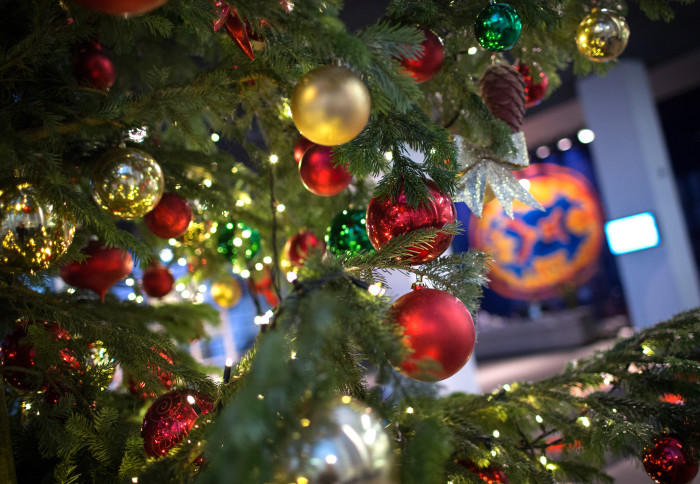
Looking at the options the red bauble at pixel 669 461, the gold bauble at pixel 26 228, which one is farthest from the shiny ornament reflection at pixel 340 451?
the red bauble at pixel 669 461

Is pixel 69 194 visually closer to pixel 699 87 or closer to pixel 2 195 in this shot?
Answer: pixel 2 195

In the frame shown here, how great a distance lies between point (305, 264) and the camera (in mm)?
593

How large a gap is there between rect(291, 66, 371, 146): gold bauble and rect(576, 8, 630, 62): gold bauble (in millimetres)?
856

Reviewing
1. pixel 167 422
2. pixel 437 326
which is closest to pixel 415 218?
pixel 437 326

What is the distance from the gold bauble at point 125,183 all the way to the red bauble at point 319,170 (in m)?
0.30

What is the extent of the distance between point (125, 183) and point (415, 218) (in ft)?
1.83

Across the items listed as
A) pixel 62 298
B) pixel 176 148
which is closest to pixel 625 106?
pixel 176 148

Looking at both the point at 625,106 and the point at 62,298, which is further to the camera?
the point at 625,106

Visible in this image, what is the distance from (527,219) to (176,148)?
7259 millimetres

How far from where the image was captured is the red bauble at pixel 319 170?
105cm

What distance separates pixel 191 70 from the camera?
1.78 meters

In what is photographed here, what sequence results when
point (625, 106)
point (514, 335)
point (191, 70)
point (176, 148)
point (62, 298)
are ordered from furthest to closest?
point (514, 335)
point (625, 106)
point (191, 70)
point (176, 148)
point (62, 298)

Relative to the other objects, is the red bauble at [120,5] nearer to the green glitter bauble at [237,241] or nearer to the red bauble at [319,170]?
the red bauble at [319,170]

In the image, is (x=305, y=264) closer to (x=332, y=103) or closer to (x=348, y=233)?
(x=332, y=103)
